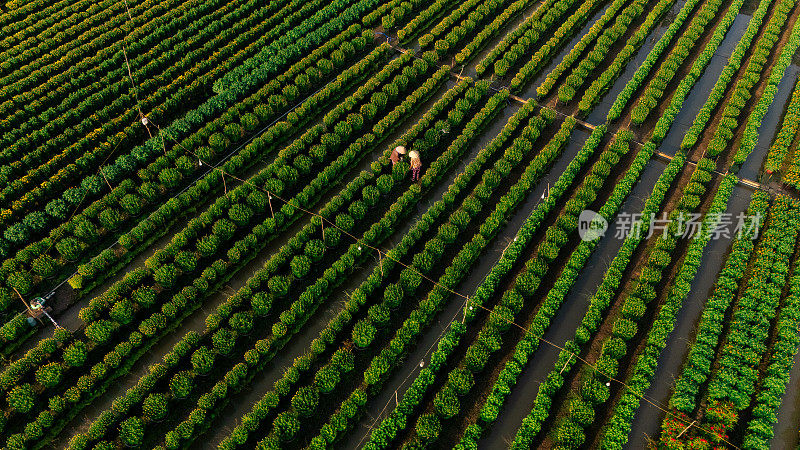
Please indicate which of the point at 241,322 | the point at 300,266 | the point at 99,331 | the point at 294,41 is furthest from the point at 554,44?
the point at 99,331

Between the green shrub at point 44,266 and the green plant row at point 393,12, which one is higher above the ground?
the green plant row at point 393,12

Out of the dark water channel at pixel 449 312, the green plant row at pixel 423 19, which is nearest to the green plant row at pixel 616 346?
the dark water channel at pixel 449 312

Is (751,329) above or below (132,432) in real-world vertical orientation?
above

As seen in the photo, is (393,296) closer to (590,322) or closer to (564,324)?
(564,324)

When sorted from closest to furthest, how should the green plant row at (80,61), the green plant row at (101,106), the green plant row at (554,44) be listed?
1. the green plant row at (101,106)
2. the green plant row at (80,61)
3. the green plant row at (554,44)

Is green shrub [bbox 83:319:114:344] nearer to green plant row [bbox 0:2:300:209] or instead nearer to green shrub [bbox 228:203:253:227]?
green shrub [bbox 228:203:253:227]

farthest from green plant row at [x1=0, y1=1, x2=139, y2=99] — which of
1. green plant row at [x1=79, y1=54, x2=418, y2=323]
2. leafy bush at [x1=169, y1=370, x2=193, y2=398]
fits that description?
leafy bush at [x1=169, y1=370, x2=193, y2=398]

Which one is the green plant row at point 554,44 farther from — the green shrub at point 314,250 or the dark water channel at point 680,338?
the green shrub at point 314,250
